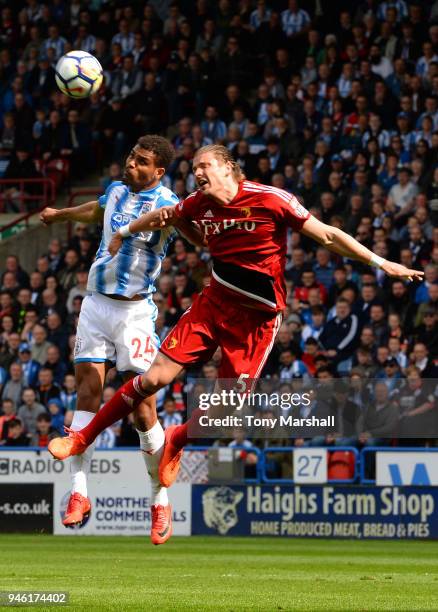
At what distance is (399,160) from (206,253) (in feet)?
12.2

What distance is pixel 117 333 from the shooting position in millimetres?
11414

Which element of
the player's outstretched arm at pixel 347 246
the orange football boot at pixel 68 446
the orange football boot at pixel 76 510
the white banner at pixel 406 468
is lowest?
the orange football boot at pixel 76 510

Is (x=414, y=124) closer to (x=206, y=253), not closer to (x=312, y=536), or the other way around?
(x=206, y=253)

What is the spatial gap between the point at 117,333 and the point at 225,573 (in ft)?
10.3

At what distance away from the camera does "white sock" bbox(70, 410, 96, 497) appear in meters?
11.0

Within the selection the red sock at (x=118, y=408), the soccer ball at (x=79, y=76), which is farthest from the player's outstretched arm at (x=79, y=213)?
the soccer ball at (x=79, y=76)

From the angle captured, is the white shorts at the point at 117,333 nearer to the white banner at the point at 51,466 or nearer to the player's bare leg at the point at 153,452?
the player's bare leg at the point at 153,452

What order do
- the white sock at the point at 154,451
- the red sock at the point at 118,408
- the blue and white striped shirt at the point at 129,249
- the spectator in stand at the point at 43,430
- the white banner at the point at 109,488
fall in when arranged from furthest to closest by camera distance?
the spectator in stand at the point at 43,430 → the white banner at the point at 109,488 → the white sock at the point at 154,451 → the blue and white striped shirt at the point at 129,249 → the red sock at the point at 118,408

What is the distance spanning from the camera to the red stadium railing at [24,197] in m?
27.3

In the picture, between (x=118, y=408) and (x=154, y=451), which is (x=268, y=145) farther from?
(x=118, y=408)

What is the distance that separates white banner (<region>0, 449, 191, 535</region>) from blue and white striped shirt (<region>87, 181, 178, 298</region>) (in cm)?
859

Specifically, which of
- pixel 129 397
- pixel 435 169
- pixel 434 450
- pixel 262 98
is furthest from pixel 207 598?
pixel 262 98

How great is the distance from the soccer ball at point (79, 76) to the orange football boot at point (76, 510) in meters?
4.07

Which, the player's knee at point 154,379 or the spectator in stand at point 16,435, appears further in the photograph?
the spectator in stand at point 16,435
